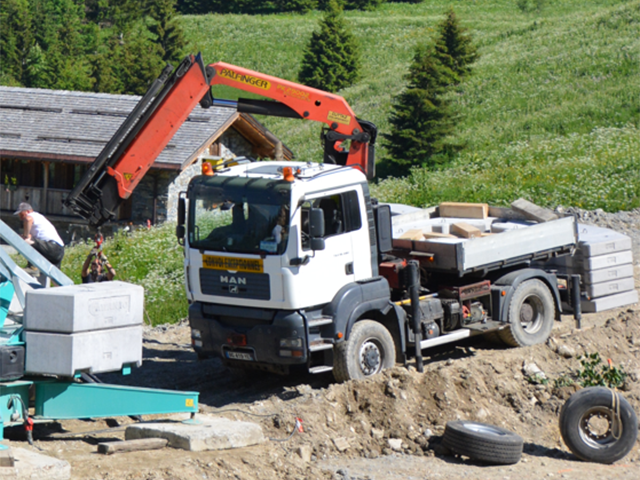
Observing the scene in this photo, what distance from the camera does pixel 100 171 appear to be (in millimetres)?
11578

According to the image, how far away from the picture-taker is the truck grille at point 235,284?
10291 mm

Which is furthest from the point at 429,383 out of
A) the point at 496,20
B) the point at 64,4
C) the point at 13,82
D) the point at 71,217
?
the point at 64,4

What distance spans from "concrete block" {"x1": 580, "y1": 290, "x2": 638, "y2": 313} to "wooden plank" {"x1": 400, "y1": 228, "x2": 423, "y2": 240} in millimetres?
3300

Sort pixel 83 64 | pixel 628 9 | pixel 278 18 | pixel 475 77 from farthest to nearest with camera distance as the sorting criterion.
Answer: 1. pixel 278 18
2. pixel 83 64
3. pixel 628 9
4. pixel 475 77

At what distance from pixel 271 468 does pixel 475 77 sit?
41.1m

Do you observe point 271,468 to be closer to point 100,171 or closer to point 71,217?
point 100,171

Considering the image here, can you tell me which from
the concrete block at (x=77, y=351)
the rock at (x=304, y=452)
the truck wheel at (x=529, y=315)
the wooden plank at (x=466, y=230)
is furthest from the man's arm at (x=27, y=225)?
the truck wheel at (x=529, y=315)

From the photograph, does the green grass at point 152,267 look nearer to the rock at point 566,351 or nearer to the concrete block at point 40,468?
the rock at point 566,351

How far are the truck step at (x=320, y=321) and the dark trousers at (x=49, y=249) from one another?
3.74 meters

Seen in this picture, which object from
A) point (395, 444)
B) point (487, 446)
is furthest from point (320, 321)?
point (487, 446)

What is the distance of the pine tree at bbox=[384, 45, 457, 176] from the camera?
1314 inches

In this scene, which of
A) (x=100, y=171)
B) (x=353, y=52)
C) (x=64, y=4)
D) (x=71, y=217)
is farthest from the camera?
(x=64, y=4)

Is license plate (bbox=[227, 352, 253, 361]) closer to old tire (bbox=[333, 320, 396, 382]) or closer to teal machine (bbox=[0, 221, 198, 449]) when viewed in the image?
old tire (bbox=[333, 320, 396, 382])

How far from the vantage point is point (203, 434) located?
8.50m
